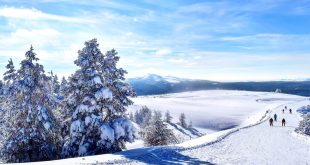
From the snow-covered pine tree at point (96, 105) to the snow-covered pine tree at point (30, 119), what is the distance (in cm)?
216

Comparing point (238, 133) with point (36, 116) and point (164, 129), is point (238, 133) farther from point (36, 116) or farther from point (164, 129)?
point (36, 116)

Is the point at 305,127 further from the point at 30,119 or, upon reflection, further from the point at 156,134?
the point at 30,119

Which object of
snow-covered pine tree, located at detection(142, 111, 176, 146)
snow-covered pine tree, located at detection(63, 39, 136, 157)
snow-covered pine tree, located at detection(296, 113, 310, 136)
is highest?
snow-covered pine tree, located at detection(63, 39, 136, 157)

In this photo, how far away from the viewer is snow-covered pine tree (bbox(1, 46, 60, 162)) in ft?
98.8

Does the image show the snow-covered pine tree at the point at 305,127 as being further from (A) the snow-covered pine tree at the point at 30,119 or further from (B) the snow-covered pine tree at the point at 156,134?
(A) the snow-covered pine tree at the point at 30,119

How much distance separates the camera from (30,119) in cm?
3036

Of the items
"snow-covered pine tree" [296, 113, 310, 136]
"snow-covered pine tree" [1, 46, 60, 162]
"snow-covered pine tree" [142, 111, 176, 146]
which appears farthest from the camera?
"snow-covered pine tree" [142, 111, 176, 146]

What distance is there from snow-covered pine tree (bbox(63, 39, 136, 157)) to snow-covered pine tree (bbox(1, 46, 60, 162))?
2.16 metres

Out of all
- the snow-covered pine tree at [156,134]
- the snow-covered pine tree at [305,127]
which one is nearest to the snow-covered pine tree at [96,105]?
the snow-covered pine tree at [156,134]

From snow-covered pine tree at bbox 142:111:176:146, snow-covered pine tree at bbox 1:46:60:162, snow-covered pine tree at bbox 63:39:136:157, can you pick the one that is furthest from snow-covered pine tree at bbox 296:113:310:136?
snow-covered pine tree at bbox 1:46:60:162

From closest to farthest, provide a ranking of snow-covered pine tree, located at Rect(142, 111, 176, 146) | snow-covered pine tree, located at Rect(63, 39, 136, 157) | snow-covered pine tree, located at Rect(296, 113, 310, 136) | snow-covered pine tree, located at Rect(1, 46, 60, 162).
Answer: snow-covered pine tree, located at Rect(63, 39, 136, 157) → snow-covered pine tree, located at Rect(1, 46, 60, 162) → snow-covered pine tree, located at Rect(296, 113, 310, 136) → snow-covered pine tree, located at Rect(142, 111, 176, 146)

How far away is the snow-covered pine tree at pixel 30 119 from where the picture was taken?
3012 centimetres

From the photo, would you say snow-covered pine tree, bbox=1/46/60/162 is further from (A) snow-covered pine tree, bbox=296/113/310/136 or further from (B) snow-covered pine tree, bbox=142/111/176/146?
(A) snow-covered pine tree, bbox=296/113/310/136

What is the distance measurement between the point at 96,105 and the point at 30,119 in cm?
620
